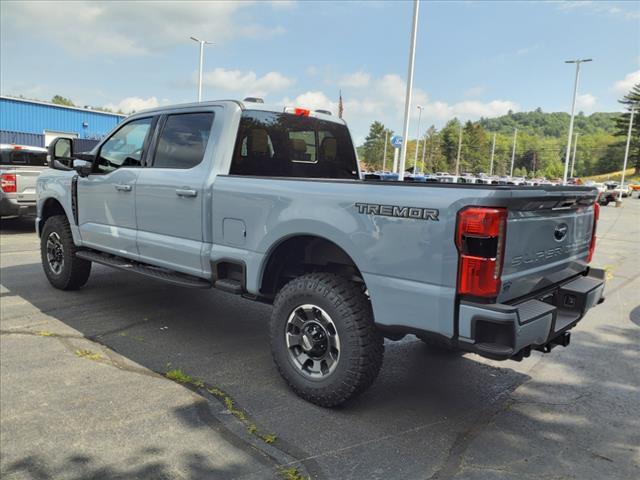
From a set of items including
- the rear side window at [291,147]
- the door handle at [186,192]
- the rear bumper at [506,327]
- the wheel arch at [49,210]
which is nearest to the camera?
the rear bumper at [506,327]

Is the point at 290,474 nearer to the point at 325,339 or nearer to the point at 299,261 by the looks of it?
the point at 325,339

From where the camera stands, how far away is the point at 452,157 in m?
104

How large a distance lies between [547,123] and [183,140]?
190 metres

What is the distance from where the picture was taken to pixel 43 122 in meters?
33.4

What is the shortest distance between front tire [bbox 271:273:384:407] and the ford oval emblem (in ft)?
4.13

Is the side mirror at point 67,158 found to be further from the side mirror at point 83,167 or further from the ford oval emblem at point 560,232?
the ford oval emblem at point 560,232

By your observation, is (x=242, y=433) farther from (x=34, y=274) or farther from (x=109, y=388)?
(x=34, y=274)

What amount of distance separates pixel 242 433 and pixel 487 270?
1734 mm

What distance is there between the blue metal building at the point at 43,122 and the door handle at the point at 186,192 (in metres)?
27.4

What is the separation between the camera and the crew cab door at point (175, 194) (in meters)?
4.31

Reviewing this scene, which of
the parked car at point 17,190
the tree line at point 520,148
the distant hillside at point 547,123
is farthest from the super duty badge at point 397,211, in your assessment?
the distant hillside at point 547,123

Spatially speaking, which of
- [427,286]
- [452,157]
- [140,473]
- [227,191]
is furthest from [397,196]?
[452,157]

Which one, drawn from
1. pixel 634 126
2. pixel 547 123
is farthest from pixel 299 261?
pixel 547 123

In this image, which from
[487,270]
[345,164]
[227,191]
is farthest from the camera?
[345,164]
